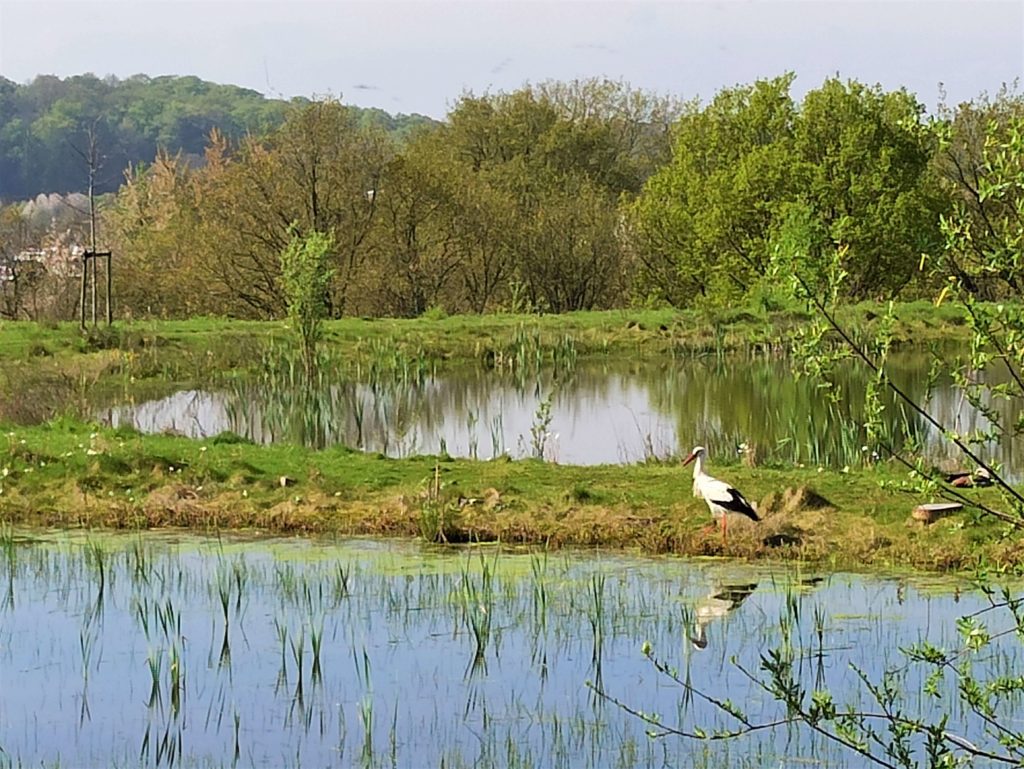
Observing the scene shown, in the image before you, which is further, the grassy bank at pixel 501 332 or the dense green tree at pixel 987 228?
the grassy bank at pixel 501 332

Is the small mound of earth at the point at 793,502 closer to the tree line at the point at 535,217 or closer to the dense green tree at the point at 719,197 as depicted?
the tree line at the point at 535,217

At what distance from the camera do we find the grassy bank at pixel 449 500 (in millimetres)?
14258

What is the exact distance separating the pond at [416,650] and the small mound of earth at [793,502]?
4.80 ft

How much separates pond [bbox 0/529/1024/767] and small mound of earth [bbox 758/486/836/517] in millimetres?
1464

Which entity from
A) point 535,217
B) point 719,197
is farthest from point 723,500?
point 535,217

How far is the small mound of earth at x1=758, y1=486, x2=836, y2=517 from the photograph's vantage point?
49.5 feet

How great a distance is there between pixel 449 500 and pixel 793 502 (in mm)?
3400

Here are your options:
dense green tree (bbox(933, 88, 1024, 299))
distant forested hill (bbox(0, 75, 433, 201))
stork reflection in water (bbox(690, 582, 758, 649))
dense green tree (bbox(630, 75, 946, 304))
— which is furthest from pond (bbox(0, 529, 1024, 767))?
distant forested hill (bbox(0, 75, 433, 201))

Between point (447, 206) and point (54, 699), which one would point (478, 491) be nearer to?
point (54, 699)

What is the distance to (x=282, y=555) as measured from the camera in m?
14.6

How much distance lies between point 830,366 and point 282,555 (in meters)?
9.67

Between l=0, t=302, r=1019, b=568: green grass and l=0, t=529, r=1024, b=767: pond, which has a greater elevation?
l=0, t=302, r=1019, b=568: green grass

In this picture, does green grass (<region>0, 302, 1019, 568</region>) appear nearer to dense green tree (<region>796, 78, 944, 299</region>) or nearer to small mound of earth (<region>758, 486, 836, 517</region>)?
small mound of earth (<region>758, 486, 836, 517</region>)

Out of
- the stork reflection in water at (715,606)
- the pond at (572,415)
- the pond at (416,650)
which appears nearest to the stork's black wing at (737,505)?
the pond at (416,650)
